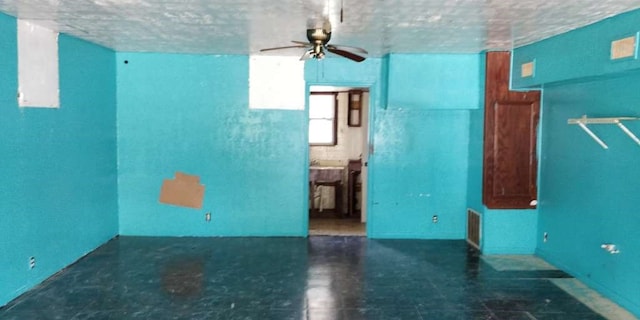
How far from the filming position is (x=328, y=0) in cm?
321

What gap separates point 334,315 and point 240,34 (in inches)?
103

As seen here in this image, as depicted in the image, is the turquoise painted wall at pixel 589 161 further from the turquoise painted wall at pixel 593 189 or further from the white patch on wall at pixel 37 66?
the white patch on wall at pixel 37 66

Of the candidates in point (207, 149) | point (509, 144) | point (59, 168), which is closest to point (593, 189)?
point (509, 144)

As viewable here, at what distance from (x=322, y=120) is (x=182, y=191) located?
295 centimetres

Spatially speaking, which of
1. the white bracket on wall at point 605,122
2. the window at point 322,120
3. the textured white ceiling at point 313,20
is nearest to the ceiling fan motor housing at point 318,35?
the textured white ceiling at point 313,20

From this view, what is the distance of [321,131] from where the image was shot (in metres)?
8.22

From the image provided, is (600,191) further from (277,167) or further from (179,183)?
(179,183)

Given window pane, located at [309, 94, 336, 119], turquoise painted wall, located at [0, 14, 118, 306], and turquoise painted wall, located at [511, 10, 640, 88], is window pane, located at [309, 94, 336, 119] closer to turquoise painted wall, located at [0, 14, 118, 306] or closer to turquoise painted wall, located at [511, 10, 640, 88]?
turquoise painted wall, located at [0, 14, 118, 306]

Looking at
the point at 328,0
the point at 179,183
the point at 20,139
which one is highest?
the point at 328,0

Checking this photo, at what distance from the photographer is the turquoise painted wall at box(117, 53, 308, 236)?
5.91m

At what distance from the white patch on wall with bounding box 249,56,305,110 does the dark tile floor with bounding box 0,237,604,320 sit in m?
1.69

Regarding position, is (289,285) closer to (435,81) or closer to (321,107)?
(435,81)

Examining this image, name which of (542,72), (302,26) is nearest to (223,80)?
(302,26)

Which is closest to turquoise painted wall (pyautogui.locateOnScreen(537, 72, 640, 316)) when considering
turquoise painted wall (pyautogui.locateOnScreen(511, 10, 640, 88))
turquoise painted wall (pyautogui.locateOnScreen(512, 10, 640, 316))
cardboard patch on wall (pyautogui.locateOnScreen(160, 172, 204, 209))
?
turquoise painted wall (pyautogui.locateOnScreen(512, 10, 640, 316))
